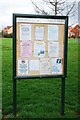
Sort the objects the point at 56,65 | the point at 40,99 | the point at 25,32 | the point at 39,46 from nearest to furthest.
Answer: the point at 25,32 < the point at 39,46 < the point at 56,65 < the point at 40,99

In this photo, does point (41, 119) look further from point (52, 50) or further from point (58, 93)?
point (58, 93)

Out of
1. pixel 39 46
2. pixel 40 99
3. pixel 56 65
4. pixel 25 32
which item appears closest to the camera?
pixel 25 32

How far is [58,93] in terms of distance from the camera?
8039 mm

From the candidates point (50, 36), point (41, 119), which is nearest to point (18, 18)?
point (50, 36)

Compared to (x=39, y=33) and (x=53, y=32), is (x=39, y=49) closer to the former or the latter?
(x=39, y=33)

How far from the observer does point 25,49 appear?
6039 mm

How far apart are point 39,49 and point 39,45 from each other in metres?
0.07

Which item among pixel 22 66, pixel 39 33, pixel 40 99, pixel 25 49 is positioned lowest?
pixel 40 99

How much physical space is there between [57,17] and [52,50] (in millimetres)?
605

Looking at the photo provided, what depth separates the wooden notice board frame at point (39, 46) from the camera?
596 centimetres

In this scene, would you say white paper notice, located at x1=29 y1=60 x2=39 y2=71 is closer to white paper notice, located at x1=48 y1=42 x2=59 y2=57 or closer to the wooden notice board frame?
the wooden notice board frame

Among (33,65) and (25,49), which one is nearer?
(25,49)

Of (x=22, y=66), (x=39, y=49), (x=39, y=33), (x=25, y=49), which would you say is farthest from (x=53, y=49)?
(x=22, y=66)

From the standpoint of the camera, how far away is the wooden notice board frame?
5.96 meters
